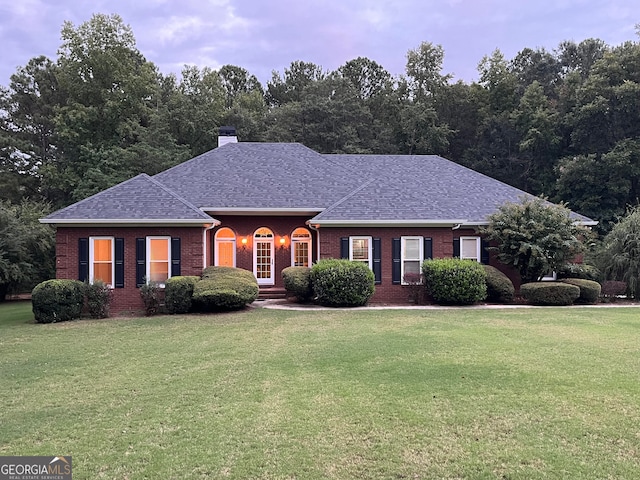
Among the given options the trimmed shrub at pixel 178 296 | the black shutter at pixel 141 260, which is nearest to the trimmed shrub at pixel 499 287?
the trimmed shrub at pixel 178 296

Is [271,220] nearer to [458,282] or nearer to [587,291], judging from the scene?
[458,282]

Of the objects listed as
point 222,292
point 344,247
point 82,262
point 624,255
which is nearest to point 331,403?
point 222,292

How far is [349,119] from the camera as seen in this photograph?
113 feet

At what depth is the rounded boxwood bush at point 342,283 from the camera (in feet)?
49.3

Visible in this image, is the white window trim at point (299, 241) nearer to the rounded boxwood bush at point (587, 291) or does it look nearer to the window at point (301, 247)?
the window at point (301, 247)

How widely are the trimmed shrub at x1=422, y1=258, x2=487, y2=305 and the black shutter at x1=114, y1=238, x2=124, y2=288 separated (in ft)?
34.8

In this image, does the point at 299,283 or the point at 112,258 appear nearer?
the point at 299,283

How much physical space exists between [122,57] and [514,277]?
31.3 metres

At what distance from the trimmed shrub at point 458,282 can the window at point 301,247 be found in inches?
220

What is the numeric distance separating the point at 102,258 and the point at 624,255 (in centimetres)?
1925

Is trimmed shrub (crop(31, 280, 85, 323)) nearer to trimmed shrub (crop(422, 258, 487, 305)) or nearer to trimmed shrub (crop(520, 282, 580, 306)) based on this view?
trimmed shrub (crop(422, 258, 487, 305))

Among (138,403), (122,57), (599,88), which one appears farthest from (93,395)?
(122,57)

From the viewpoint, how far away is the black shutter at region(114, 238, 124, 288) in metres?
15.6
